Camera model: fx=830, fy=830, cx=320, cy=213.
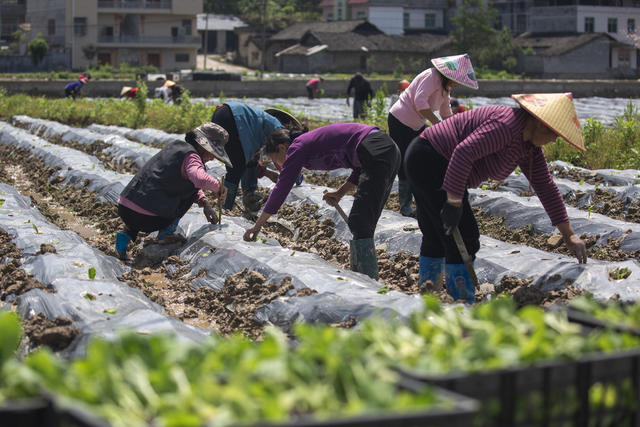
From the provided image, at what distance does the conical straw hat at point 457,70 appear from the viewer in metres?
6.01

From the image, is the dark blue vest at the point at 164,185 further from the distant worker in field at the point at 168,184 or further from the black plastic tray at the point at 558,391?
the black plastic tray at the point at 558,391

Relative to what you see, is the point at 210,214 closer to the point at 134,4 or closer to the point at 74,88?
the point at 74,88

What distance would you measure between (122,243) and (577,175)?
543 centimetres

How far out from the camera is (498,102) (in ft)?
88.0

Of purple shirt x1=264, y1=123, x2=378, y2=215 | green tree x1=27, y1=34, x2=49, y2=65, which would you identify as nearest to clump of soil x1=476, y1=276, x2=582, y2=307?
purple shirt x1=264, y1=123, x2=378, y2=215

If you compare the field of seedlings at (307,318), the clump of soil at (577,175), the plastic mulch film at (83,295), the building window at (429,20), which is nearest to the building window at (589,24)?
the building window at (429,20)

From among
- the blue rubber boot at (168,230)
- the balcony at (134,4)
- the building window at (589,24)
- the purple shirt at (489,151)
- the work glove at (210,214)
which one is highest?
the balcony at (134,4)

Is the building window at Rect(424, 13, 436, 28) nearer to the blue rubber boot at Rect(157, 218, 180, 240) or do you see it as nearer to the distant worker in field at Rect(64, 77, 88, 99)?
the distant worker in field at Rect(64, 77, 88, 99)

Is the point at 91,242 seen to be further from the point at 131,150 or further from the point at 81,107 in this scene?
the point at 81,107

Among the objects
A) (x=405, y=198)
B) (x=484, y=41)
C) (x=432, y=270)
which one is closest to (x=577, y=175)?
(x=405, y=198)

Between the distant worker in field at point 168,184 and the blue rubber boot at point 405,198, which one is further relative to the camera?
the blue rubber boot at point 405,198

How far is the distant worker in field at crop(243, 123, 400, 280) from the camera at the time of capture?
4.97m

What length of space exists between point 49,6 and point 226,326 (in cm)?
4722

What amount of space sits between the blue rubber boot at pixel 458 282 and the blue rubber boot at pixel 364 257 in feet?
A: 2.23
